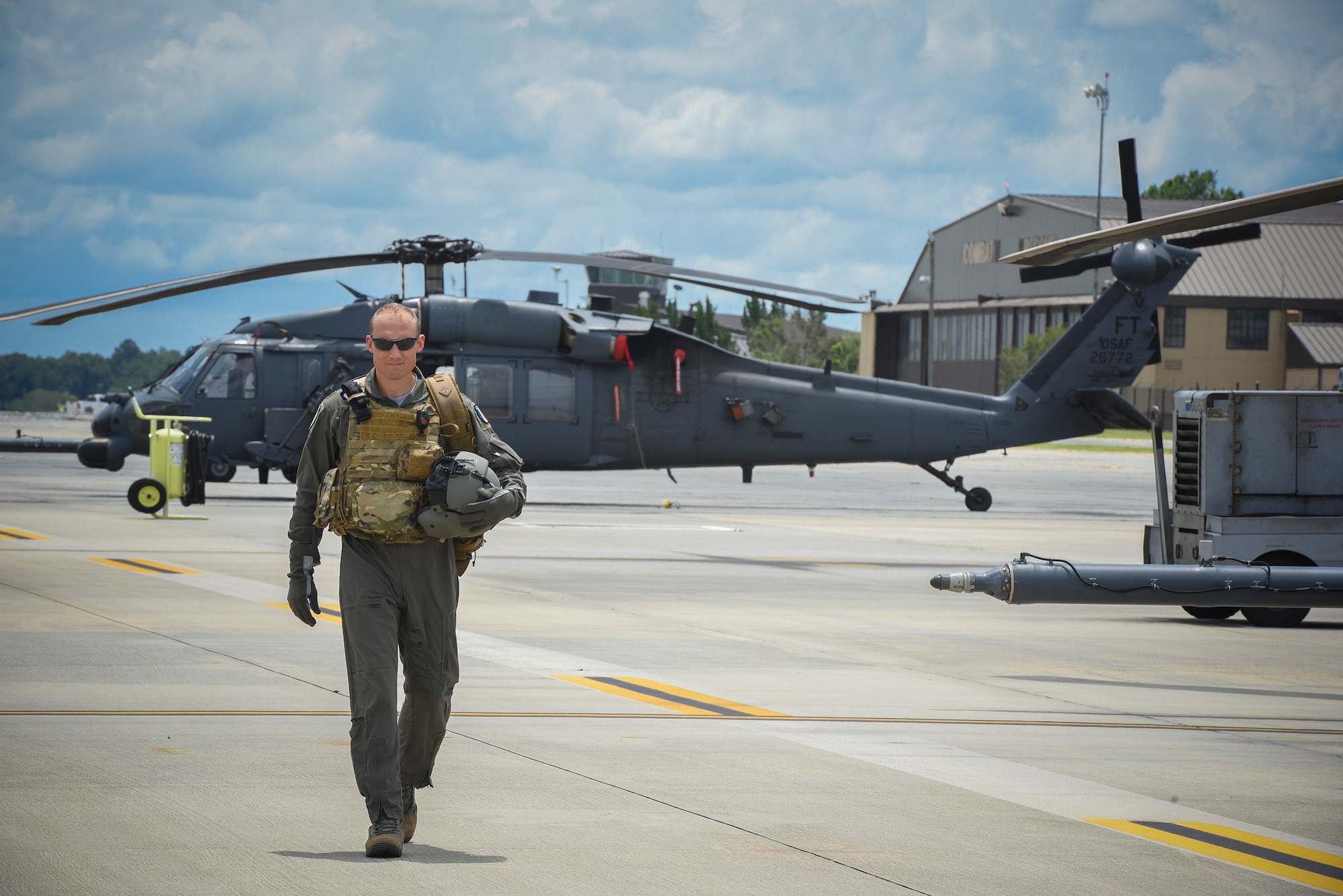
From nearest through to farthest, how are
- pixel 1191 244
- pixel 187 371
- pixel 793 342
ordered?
1. pixel 1191 244
2. pixel 187 371
3. pixel 793 342

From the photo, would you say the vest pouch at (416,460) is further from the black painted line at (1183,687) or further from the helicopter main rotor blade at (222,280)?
the helicopter main rotor blade at (222,280)

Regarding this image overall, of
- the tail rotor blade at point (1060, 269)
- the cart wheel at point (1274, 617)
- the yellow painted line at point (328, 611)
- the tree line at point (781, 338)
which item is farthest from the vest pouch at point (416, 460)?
the tree line at point (781, 338)

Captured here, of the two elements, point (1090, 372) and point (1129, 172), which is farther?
point (1090, 372)

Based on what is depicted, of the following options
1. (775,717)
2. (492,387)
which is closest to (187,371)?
(492,387)

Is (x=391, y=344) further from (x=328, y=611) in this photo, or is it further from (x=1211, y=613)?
(x=1211, y=613)

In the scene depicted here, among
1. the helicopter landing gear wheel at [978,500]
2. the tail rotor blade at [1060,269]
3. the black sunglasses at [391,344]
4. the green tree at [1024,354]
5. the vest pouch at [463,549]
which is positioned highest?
the green tree at [1024,354]

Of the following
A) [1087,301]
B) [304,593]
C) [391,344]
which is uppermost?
[1087,301]

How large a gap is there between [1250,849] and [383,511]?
3.43 m

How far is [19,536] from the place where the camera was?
15570 millimetres

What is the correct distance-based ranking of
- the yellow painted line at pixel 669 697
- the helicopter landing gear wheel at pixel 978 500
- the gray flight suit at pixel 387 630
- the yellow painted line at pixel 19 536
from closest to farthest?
the gray flight suit at pixel 387 630
the yellow painted line at pixel 669 697
the yellow painted line at pixel 19 536
the helicopter landing gear wheel at pixel 978 500

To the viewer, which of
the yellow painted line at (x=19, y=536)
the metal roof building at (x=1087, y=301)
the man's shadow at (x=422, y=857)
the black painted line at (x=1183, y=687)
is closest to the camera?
the man's shadow at (x=422, y=857)

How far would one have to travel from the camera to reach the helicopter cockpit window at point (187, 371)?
21234mm

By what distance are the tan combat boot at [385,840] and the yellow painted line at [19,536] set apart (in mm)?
11835

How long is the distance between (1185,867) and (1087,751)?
1.91 meters
